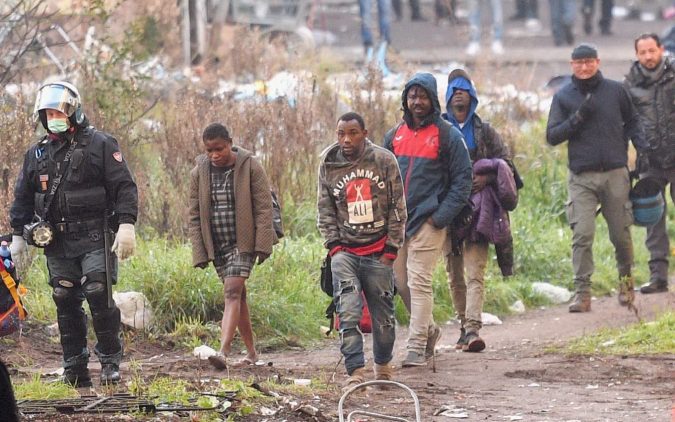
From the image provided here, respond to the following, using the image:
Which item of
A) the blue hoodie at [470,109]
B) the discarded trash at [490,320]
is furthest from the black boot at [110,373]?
the discarded trash at [490,320]

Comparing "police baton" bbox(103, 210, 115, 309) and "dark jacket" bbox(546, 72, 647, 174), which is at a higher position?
"dark jacket" bbox(546, 72, 647, 174)

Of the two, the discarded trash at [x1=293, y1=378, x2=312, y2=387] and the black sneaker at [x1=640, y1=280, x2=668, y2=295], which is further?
the black sneaker at [x1=640, y1=280, x2=668, y2=295]

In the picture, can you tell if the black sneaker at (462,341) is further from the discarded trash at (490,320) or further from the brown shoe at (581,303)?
the brown shoe at (581,303)

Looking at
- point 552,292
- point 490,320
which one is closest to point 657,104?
point 552,292

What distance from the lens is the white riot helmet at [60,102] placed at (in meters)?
8.17

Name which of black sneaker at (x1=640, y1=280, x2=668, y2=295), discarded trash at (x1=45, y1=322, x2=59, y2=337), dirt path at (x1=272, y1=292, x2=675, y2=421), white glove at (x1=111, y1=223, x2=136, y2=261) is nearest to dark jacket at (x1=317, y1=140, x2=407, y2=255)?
dirt path at (x1=272, y1=292, x2=675, y2=421)

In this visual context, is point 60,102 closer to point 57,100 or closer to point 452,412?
point 57,100

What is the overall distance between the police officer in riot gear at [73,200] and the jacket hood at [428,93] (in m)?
2.01

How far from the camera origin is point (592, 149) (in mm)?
11297

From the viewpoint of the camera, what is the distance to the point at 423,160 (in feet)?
30.5

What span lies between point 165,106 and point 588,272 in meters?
5.68

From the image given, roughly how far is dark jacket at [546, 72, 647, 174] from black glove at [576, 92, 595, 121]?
0.09 feet

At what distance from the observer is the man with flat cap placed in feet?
36.9

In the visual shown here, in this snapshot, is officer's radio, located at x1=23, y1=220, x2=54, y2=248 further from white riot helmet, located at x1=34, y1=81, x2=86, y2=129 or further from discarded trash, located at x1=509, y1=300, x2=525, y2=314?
discarded trash, located at x1=509, y1=300, x2=525, y2=314
